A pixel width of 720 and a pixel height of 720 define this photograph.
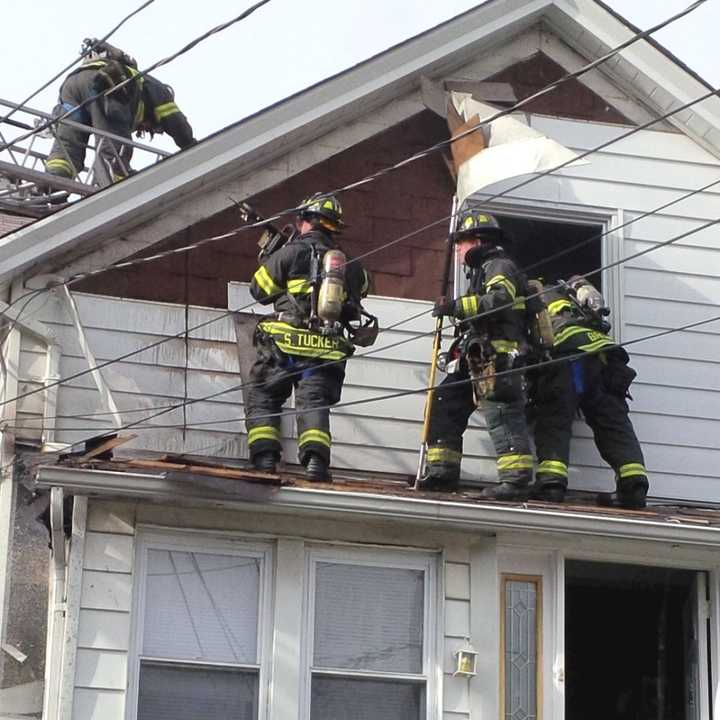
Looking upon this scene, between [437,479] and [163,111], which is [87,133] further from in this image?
[437,479]

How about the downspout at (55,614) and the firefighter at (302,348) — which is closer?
the downspout at (55,614)

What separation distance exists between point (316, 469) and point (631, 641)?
510 cm

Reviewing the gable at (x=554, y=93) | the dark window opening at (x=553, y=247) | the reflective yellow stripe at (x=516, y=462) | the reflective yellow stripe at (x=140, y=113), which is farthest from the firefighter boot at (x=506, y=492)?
the reflective yellow stripe at (x=140, y=113)

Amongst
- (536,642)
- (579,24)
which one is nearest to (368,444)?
(536,642)

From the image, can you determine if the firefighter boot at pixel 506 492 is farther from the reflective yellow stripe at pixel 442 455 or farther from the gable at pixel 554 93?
the gable at pixel 554 93

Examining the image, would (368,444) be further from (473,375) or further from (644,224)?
(644,224)

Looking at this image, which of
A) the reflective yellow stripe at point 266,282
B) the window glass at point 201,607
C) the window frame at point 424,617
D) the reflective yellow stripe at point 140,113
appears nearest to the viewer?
the window glass at point 201,607

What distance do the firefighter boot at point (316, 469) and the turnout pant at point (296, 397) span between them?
0.03 metres

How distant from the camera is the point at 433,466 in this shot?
12.0m

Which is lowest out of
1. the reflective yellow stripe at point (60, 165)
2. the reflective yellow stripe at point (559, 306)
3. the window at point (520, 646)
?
the window at point (520, 646)

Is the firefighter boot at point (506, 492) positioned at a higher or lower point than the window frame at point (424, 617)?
higher

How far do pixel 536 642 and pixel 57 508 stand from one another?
3.01 meters

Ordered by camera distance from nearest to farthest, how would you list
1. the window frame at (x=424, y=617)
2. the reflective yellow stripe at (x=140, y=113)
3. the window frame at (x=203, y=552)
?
the window frame at (x=203, y=552) → the window frame at (x=424, y=617) → the reflective yellow stripe at (x=140, y=113)

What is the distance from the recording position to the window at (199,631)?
1116 centimetres
